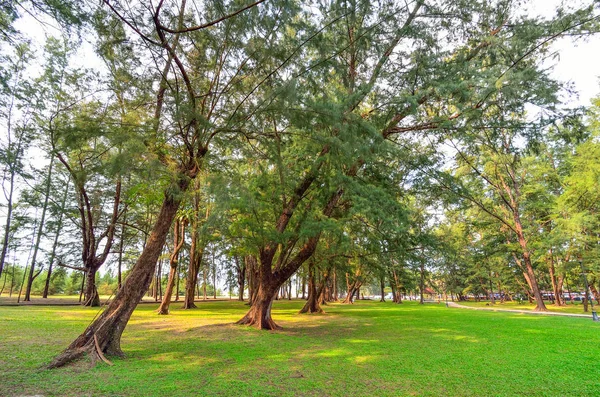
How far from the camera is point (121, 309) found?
555 centimetres

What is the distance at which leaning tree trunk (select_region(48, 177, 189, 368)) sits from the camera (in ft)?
16.6

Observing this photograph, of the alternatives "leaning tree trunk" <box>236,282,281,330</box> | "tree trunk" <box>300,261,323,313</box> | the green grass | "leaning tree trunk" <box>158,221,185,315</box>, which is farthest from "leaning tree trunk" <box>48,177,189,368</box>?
"tree trunk" <box>300,261,323,313</box>

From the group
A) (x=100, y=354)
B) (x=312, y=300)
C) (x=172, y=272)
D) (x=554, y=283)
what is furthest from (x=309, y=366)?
(x=554, y=283)

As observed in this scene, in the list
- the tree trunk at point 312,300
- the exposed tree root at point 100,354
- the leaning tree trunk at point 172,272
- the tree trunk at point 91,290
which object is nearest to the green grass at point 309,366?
the exposed tree root at point 100,354

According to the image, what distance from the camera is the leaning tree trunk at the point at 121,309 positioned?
5.06 m

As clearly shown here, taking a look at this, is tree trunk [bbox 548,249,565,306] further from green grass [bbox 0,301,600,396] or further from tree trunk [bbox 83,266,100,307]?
tree trunk [bbox 83,266,100,307]

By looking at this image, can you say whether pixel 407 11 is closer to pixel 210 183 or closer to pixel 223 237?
pixel 210 183

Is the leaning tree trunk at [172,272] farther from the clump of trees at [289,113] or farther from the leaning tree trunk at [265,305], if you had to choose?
the leaning tree trunk at [265,305]

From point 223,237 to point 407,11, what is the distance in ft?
27.4

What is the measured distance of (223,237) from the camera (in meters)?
10.4

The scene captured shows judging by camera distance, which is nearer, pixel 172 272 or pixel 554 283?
pixel 172 272

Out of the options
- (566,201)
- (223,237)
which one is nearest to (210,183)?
(223,237)

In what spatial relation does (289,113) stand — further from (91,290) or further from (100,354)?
(91,290)

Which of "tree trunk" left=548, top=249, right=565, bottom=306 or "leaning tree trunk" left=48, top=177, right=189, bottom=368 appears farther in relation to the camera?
"tree trunk" left=548, top=249, right=565, bottom=306
